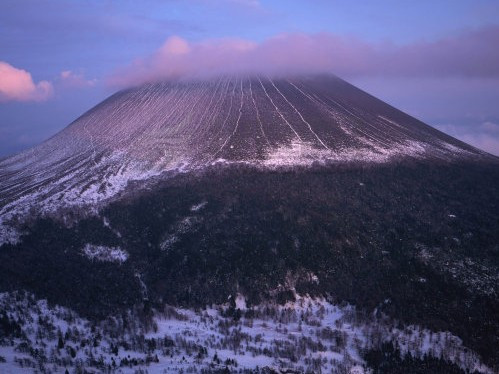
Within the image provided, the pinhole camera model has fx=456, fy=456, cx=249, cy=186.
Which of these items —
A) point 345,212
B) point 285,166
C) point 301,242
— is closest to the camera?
point 301,242

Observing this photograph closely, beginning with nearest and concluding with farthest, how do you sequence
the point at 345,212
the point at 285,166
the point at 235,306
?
the point at 235,306 → the point at 345,212 → the point at 285,166

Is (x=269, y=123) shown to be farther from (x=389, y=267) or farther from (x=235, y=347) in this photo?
(x=235, y=347)

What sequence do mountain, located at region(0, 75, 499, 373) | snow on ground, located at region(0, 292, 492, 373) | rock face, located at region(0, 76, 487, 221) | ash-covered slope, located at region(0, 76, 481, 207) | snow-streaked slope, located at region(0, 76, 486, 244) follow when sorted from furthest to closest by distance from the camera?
ash-covered slope, located at region(0, 76, 481, 207), rock face, located at region(0, 76, 487, 221), snow-streaked slope, located at region(0, 76, 486, 244), mountain, located at region(0, 75, 499, 373), snow on ground, located at region(0, 292, 492, 373)

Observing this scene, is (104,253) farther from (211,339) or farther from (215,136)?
(215,136)

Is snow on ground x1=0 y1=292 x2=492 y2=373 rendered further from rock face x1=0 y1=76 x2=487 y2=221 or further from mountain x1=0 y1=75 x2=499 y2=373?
rock face x1=0 y1=76 x2=487 y2=221

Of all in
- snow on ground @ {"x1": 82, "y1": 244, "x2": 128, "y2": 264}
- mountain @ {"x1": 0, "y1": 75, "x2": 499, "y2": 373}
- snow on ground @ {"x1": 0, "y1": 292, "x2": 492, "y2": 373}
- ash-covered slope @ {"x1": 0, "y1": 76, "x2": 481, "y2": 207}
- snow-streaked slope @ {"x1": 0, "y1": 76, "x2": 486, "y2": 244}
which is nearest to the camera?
snow on ground @ {"x1": 0, "y1": 292, "x2": 492, "y2": 373}

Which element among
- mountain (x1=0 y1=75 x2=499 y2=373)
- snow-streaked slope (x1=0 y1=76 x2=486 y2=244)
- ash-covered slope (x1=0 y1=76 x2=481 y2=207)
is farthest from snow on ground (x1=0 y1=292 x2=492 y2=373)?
ash-covered slope (x1=0 y1=76 x2=481 y2=207)

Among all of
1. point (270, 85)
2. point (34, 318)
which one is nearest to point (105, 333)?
point (34, 318)

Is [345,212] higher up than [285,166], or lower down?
lower down

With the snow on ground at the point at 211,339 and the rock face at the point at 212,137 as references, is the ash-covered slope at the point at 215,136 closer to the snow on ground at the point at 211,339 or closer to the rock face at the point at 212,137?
the rock face at the point at 212,137
